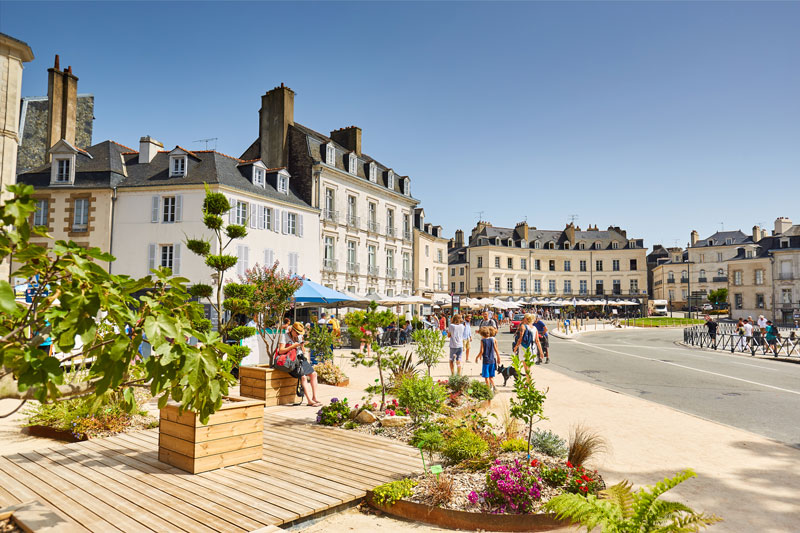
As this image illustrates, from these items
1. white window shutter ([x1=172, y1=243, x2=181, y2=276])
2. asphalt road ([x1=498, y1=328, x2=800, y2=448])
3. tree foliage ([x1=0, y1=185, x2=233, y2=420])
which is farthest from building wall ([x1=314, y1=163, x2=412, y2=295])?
tree foliage ([x1=0, y1=185, x2=233, y2=420])

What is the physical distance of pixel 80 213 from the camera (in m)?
24.0

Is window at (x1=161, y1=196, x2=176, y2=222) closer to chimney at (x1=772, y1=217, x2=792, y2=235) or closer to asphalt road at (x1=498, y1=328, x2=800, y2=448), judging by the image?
asphalt road at (x1=498, y1=328, x2=800, y2=448)

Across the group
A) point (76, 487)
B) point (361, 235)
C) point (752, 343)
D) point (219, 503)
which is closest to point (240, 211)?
point (361, 235)

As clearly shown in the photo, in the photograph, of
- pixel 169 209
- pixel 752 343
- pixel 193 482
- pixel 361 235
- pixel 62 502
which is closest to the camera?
pixel 62 502

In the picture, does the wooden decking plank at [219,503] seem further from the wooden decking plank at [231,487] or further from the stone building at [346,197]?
the stone building at [346,197]

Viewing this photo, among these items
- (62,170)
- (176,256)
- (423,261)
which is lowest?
(176,256)

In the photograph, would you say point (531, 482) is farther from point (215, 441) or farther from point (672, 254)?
point (672, 254)

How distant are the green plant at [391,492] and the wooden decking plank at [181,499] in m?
1.16

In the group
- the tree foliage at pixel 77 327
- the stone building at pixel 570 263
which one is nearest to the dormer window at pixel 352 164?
the tree foliage at pixel 77 327

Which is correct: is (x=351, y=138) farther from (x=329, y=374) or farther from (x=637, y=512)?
(x=637, y=512)

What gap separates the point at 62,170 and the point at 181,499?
83.0 ft

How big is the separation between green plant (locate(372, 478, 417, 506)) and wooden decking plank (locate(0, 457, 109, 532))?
1.94m

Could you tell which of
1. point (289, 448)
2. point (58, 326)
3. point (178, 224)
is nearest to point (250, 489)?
point (289, 448)

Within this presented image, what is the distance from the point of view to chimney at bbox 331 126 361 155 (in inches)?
1355
